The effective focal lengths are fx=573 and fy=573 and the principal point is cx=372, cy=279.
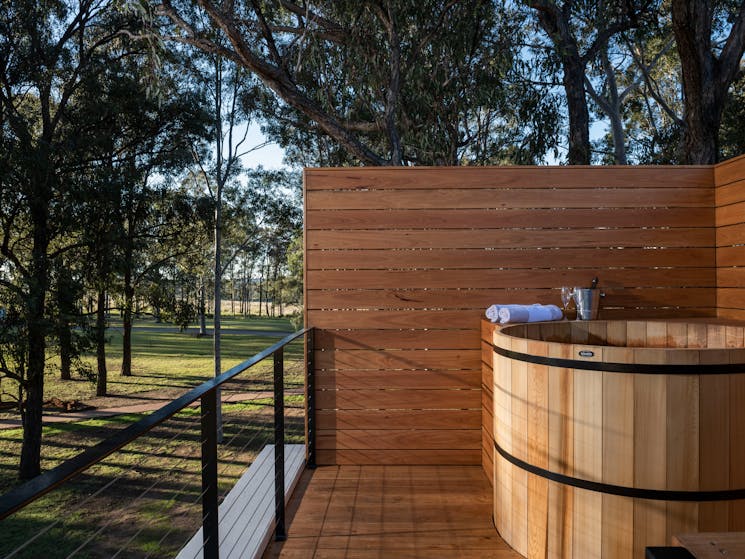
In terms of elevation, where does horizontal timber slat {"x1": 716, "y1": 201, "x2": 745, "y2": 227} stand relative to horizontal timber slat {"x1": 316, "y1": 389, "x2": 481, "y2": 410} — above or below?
above

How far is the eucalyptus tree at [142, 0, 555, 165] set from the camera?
6816 mm

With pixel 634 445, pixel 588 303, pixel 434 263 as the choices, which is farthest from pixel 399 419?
pixel 634 445

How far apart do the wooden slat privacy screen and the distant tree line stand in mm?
3200

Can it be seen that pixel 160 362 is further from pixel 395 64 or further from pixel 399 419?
pixel 399 419

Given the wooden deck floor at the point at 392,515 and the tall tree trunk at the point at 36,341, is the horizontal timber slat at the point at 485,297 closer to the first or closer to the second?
the wooden deck floor at the point at 392,515

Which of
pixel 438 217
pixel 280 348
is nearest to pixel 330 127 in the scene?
pixel 438 217

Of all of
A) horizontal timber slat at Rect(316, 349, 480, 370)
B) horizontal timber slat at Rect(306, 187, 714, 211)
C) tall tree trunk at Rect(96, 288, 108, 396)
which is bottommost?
tall tree trunk at Rect(96, 288, 108, 396)

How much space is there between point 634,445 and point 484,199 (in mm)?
1651

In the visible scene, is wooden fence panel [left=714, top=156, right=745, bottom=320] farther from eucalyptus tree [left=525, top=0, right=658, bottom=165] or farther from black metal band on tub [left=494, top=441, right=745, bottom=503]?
eucalyptus tree [left=525, top=0, right=658, bottom=165]

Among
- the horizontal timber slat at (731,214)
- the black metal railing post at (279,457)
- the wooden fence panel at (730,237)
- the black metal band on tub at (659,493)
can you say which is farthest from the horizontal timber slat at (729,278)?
the black metal railing post at (279,457)

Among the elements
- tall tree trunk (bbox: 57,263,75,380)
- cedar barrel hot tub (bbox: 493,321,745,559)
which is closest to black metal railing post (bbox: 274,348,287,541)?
cedar barrel hot tub (bbox: 493,321,745,559)

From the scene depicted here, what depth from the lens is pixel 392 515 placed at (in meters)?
2.43

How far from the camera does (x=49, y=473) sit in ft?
2.23

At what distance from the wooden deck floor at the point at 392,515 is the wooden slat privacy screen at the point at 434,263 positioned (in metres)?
0.19
